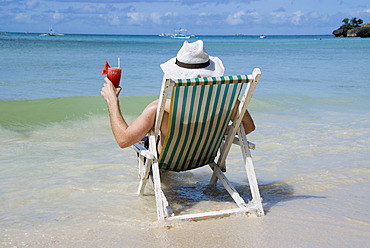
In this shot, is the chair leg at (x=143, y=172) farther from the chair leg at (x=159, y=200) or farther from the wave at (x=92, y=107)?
the wave at (x=92, y=107)

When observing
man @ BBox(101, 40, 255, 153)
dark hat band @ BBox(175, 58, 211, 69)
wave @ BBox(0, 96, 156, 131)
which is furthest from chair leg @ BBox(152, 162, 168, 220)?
wave @ BBox(0, 96, 156, 131)

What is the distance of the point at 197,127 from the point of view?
10.9 feet

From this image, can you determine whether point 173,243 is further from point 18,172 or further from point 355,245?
point 18,172

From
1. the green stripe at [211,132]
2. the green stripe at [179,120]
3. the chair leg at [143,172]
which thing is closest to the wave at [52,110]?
the chair leg at [143,172]

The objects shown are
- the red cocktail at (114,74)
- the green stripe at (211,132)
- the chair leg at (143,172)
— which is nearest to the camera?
the green stripe at (211,132)

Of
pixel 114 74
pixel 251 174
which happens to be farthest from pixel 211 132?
pixel 114 74

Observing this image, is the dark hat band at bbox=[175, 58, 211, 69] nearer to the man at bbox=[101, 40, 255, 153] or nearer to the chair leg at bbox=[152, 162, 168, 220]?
the man at bbox=[101, 40, 255, 153]

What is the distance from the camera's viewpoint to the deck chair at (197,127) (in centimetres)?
312

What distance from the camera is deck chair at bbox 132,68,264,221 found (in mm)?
3119

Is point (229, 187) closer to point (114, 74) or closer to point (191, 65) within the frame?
point (191, 65)

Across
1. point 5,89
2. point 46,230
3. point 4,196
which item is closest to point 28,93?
point 5,89

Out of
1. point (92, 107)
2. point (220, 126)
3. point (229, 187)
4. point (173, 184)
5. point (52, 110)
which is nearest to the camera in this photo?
point (220, 126)

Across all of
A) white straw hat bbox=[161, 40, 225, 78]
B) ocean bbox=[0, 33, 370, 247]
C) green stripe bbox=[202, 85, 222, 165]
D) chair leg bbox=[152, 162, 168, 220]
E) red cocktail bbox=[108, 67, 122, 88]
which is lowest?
ocean bbox=[0, 33, 370, 247]

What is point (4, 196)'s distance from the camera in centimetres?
397
